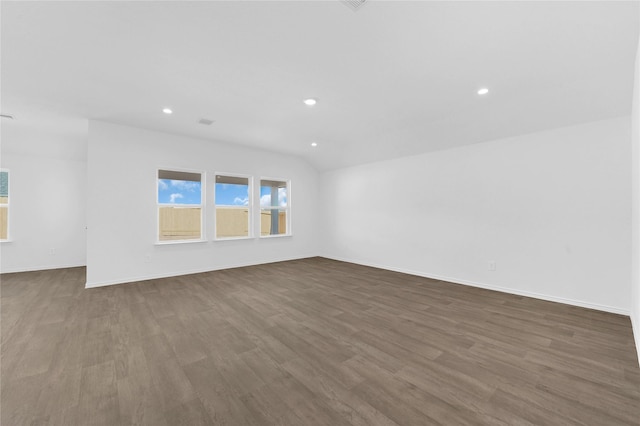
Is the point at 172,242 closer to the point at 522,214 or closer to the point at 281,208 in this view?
the point at 281,208

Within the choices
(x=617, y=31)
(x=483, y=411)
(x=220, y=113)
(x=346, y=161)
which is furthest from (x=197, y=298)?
(x=617, y=31)

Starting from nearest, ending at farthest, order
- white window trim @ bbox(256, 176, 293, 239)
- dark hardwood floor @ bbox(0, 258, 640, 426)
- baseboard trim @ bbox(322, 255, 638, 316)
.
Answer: dark hardwood floor @ bbox(0, 258, 640, 426) < baseboard trim @ bbox(322, 255, 638, 316) < white window trim @ bbox(256, 176, 293, 239)

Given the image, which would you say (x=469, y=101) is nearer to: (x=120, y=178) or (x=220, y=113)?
(x=220, y=113)

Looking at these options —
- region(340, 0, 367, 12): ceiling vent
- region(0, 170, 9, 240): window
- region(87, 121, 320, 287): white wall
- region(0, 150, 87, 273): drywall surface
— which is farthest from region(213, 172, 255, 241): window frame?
region(340, 0, 367, 12): ceiling vent

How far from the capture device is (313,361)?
2.15 m

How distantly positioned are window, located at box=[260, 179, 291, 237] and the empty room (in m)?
0.40

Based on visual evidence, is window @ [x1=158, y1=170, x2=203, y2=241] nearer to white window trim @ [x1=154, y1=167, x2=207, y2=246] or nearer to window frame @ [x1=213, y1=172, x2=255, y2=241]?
white window trim @ [x1=154, y1=167, x2=207, y2=246]

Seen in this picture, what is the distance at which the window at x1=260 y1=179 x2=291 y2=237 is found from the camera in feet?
22.3

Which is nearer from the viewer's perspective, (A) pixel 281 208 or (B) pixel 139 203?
(B) pixel 139 203

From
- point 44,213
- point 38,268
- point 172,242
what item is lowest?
point 38,268

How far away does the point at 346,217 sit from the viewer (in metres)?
6.84

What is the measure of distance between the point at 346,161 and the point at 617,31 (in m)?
4.81

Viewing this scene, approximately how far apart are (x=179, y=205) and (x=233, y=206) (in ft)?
3.75

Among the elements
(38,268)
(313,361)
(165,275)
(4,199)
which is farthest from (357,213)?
(4,199)
